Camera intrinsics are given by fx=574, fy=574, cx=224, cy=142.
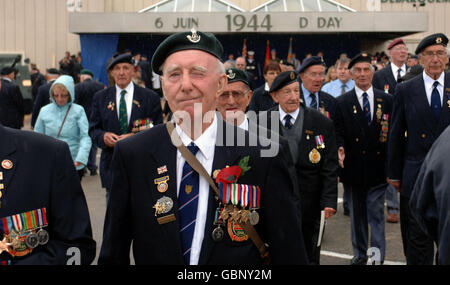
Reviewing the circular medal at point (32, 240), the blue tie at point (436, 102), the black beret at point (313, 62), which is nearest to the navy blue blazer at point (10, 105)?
the black beret at point (313, 62)

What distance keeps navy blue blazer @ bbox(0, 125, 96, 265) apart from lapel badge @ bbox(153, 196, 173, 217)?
1.50 ft

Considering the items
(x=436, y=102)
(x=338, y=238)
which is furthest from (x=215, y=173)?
(x=338, y=238)

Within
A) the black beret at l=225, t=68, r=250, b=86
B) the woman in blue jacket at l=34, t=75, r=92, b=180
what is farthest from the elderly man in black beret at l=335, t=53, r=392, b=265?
the woman in blue jacket at l=34, t=75, r=92, b=180

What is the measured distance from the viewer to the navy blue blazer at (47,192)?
2.49m

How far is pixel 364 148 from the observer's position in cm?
635

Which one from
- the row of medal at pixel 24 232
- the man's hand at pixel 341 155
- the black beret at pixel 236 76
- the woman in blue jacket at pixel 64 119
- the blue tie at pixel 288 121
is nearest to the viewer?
the row of medal at pixel 24 232

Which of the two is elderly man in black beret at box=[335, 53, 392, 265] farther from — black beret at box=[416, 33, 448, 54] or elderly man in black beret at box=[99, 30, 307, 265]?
elderly man in black beret at box=[99, 30, 307, 265]

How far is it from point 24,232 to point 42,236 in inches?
3.3

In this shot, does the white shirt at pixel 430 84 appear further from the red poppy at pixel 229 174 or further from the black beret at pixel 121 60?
the red poppy at pixel 229 174

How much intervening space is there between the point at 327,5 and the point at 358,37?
2.24m

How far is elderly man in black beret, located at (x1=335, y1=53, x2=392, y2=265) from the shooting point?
625cm

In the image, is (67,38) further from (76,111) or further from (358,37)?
(76,111)

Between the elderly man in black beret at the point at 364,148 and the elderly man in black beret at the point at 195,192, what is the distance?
3958 mm
